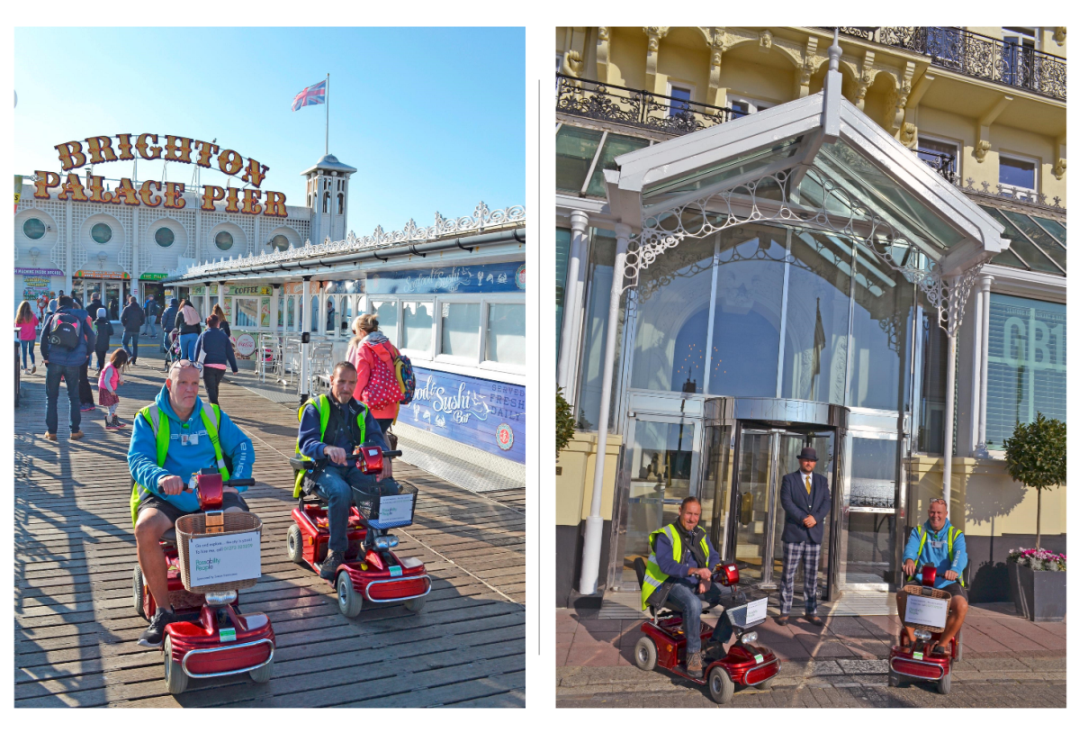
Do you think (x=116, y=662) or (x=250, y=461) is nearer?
(x=116, y=662)

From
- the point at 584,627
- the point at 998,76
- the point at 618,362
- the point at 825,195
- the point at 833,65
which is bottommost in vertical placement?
the point at 584,627

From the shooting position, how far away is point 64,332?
688cm

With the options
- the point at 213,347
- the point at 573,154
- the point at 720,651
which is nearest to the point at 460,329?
the point at 573,154

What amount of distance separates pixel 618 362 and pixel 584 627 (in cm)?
192

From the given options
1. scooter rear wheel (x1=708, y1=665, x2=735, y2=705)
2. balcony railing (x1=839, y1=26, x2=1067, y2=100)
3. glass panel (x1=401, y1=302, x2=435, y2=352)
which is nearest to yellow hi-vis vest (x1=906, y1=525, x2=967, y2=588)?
scooter rear wheel (x1=708, y1=665, x2=735, y2=705)

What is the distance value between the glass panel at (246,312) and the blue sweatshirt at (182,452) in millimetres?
14276

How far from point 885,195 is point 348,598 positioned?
4.55 meters

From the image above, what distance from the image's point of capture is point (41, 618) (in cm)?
357

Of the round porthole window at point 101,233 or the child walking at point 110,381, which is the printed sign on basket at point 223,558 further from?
the round porthole window at point 101,233

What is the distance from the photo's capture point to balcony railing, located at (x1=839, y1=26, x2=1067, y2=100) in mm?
8555

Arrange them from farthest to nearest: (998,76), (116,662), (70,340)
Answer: (998,76), (70,340), (116,662)

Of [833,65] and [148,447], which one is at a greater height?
[833,65]

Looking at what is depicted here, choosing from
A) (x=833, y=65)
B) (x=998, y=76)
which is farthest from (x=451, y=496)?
(x=998, y=76)

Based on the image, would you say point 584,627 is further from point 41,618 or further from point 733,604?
point 41,618
